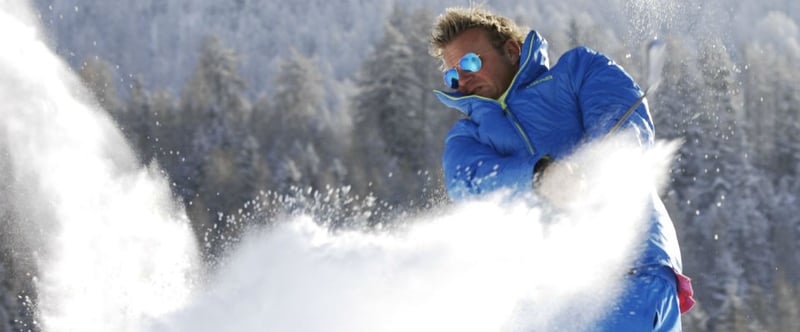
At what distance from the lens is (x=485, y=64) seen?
11.6 ft

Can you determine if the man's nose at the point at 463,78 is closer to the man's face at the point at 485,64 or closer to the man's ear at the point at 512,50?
the man's face at the point at 485,64

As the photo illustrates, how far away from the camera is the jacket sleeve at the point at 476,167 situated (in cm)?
312

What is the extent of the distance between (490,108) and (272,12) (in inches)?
4372

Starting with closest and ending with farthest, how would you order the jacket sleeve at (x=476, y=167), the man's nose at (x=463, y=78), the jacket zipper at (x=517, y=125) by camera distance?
the jacket sleeve at (x=476, y=167) → the jacket zipper at (x=517, y=125) → the man's nose at (x=463, y=78)

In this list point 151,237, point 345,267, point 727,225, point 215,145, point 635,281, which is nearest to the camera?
point 635,281

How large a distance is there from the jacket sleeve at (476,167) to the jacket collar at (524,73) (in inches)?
2.9

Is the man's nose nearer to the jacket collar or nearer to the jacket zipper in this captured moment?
the jacket collar

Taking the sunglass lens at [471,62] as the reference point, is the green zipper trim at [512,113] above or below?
below

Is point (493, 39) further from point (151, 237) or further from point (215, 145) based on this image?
point (215, 145)

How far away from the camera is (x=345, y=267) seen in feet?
13.3

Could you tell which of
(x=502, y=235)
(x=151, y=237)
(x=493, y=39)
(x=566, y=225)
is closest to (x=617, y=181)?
(x=566, y=225)

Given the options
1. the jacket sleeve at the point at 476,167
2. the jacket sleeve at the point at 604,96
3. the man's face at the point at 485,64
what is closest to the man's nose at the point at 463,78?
the man's face at the point at 485,64

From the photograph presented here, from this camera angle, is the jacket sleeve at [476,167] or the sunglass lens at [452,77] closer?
the jacket sleeve at [476,167]

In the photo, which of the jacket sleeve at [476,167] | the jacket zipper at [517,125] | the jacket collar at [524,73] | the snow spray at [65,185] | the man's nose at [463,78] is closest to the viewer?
the jacket sleeve at [476,167]
